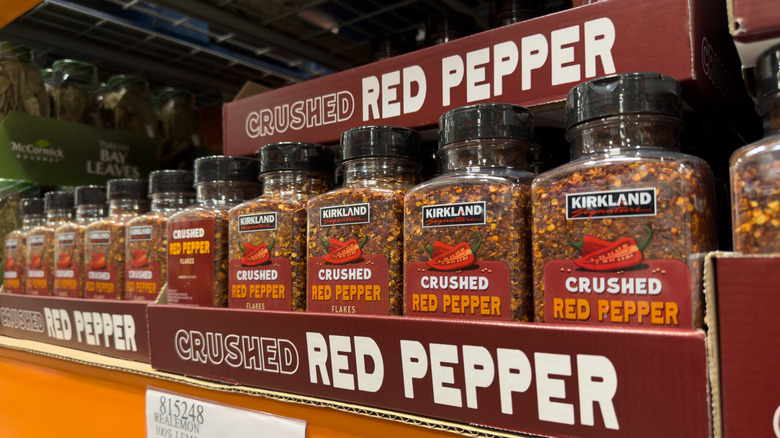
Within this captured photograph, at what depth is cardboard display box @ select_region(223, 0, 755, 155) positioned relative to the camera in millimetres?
669

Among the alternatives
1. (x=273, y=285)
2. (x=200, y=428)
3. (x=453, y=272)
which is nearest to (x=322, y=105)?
(x=273, y=285)

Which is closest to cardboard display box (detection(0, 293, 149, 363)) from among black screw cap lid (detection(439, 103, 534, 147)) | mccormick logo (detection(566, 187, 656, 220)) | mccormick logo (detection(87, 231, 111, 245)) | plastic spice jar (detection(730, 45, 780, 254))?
mccormick logo (detection(87, 231, 111, 245))

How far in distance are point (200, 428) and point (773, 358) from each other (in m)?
0.82

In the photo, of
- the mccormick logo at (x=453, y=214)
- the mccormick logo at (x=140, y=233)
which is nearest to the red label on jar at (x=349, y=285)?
the mccormick logo at (x=453, y=214)

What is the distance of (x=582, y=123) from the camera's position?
0.64 meters

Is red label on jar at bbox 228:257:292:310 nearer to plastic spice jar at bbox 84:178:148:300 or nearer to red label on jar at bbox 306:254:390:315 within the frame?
red label on jar at bbox 306:254:390:315

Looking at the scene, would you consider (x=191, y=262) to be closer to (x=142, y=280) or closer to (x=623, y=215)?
(x=142, y=280)

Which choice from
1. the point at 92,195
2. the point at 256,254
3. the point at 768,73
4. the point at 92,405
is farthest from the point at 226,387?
the point at 768,73

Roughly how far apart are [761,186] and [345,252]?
50 cm

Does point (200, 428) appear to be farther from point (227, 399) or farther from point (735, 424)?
point (735, 424)

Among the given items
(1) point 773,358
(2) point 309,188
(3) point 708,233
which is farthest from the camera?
(2) point 309,188

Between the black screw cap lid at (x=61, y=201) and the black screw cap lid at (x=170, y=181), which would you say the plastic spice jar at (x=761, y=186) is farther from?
the black screw cap lid at (x=61, y=201)

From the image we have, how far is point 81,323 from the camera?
3.90 ft

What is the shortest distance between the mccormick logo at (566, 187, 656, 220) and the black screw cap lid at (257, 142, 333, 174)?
0.47 meters
